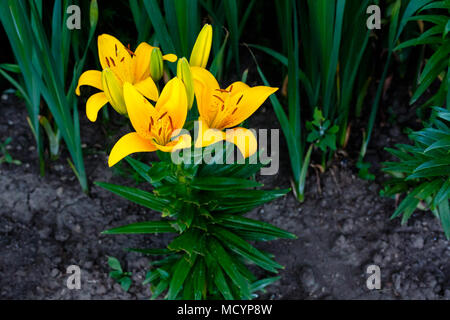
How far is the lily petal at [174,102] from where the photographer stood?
844mm

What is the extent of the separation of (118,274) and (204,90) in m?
0.89

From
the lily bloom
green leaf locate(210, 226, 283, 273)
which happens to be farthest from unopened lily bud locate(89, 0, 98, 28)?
green leaf locate(210, 226, 283, 273)

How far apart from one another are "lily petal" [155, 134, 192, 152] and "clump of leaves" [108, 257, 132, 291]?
809mm

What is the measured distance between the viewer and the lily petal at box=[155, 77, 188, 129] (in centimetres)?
84

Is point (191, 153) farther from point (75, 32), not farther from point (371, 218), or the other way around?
point (371, 218)

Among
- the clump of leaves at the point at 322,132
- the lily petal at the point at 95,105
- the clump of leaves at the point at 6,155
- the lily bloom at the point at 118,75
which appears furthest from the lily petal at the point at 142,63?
the clump of leaves at the point at 6,155

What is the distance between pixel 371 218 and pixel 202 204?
75cm

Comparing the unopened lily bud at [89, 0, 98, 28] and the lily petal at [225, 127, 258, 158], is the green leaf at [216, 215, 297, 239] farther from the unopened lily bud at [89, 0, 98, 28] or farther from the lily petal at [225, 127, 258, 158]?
the unopened lily bud at [89, 0, 98, 28]

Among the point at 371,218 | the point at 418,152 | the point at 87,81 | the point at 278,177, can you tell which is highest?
the point at 87,81

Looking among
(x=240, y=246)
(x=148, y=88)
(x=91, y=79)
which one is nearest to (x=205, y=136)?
(x=148, y=88)

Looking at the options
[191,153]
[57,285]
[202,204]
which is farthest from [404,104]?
[57,285]

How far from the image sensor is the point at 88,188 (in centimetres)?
166

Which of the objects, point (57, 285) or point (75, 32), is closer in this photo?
point (75, 32)

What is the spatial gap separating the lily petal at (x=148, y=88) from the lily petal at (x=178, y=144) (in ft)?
0.36
